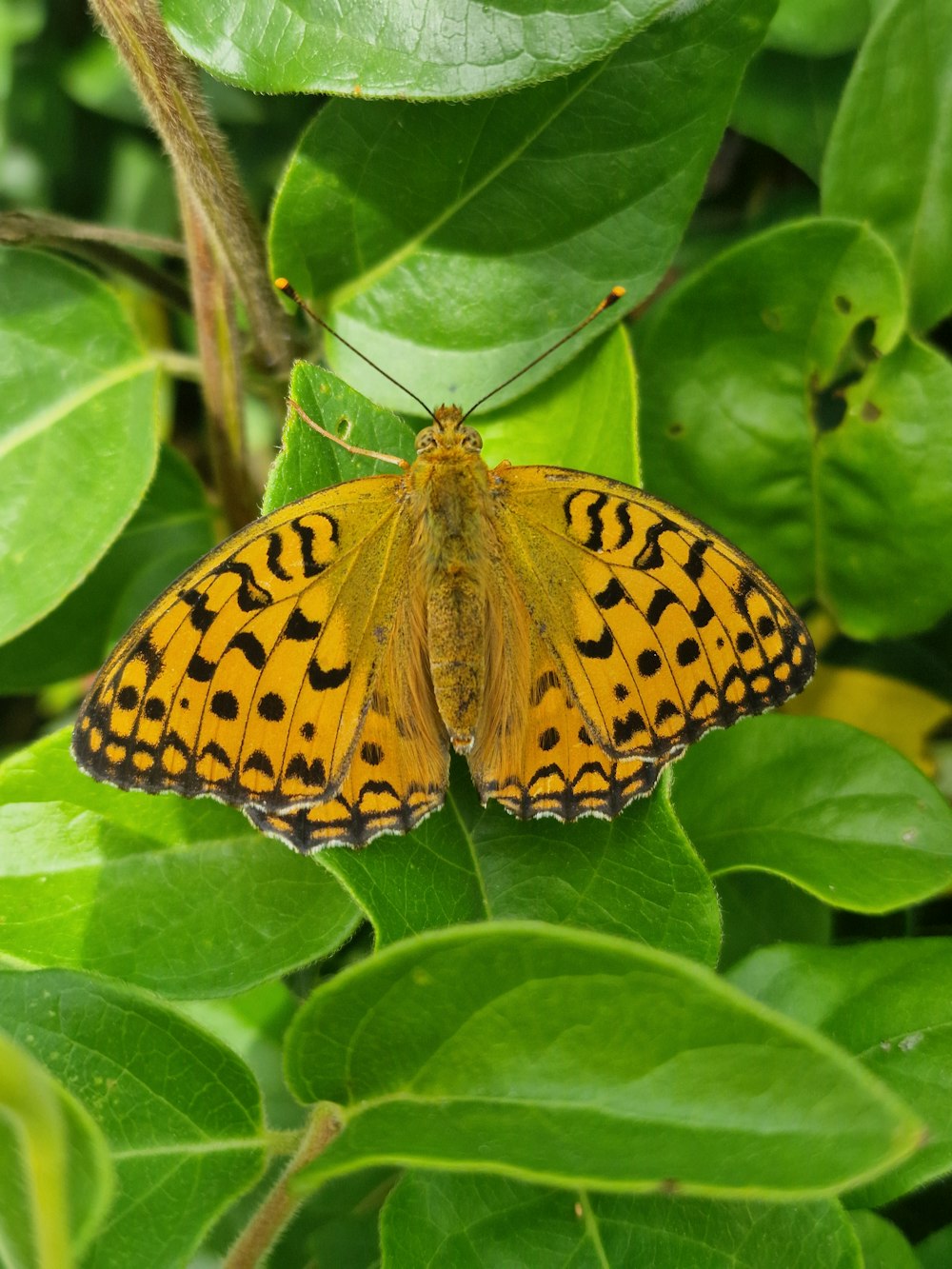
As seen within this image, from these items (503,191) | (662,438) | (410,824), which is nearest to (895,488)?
(662,438)

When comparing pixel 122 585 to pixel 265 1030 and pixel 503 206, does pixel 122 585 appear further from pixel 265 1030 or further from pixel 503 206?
pixel 503 206

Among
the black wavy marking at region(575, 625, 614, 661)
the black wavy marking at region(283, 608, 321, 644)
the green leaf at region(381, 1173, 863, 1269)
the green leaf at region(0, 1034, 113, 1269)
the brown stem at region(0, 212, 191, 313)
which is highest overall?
the brown stem at region(0, 212, 191, 313)

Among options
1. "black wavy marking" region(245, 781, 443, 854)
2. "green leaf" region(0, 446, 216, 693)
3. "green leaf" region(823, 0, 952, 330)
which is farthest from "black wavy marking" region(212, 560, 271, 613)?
"green leaf" region(823, 0, 952, 330)

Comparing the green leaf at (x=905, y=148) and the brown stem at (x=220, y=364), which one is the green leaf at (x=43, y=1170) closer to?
the brown stem at (x=220, y=364)

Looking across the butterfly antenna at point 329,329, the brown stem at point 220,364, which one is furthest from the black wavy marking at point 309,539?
the brown stem at point 220,364

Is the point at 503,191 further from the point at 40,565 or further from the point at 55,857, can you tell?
the point at 55,857

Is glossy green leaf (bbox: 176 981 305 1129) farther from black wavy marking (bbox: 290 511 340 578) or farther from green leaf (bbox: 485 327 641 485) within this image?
green leaf (bbox: 485 327 641 485)

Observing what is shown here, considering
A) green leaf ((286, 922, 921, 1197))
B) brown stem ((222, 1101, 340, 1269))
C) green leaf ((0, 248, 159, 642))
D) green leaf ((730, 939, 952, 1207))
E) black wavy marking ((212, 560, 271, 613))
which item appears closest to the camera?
green leaf ((286, 922, 921, 1197))
